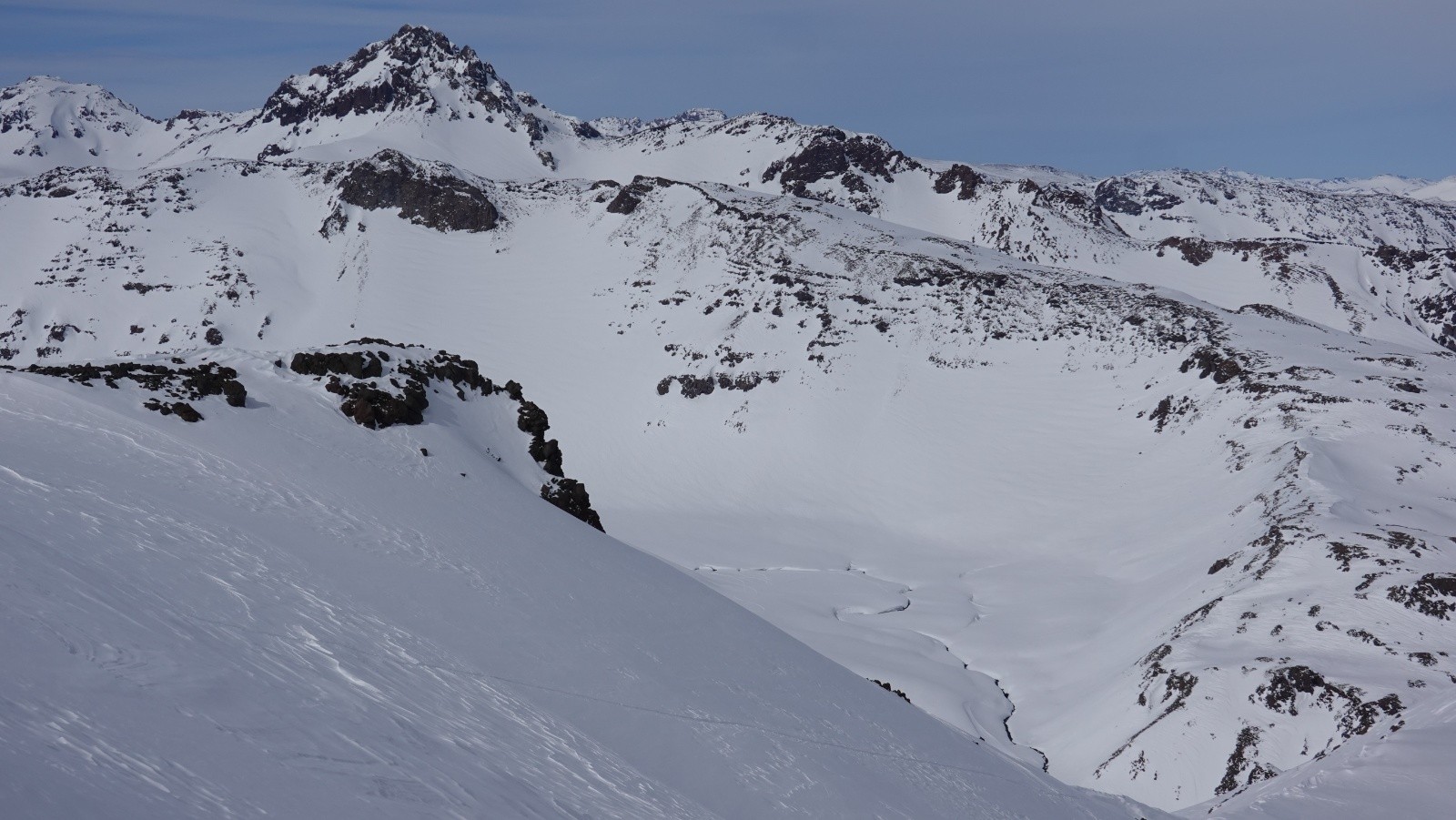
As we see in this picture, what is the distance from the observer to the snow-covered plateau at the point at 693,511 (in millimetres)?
6758

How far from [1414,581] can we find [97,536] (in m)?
23.3

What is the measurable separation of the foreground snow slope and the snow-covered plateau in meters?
0.05

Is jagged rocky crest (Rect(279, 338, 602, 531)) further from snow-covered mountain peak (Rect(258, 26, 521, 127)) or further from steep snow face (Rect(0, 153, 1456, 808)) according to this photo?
snow-covered mountain peak (Rect(258, 26, 521, 127))

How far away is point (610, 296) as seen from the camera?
65438 mm

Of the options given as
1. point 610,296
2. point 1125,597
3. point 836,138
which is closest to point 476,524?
point 1125,597

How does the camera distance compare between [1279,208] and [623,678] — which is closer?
[623,678]

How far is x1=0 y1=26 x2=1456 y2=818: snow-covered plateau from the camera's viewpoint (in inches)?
266

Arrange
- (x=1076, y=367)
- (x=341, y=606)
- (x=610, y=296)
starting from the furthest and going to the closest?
(x=610, y=296), (x=1076, y=367), (x=341, y=606)

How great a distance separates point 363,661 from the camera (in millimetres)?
7441

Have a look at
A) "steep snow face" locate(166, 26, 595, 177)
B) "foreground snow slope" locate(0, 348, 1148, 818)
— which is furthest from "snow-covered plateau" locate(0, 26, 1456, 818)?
"steep snow face" locate(166, 26, 595, 177)

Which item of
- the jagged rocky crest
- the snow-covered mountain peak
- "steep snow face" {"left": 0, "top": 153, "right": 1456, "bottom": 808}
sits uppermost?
the snow-covered mountain peak

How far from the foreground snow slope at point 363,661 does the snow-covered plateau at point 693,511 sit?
5cm

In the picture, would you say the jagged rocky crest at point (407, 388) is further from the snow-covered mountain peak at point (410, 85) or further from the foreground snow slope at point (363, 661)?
the snow-covered mountain peak at point (410, 85)

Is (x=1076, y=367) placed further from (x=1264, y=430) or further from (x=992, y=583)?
(x=992, y=583)
